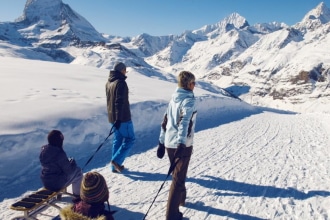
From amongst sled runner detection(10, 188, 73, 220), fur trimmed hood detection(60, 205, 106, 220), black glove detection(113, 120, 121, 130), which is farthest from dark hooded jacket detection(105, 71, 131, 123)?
fur trimmed hood detection(60, 205, 106, 220)

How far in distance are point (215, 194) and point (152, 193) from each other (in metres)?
1.25

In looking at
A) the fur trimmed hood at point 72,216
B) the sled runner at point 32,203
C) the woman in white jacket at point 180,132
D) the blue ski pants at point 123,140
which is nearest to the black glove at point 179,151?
the woman in white jacket at point 180,132

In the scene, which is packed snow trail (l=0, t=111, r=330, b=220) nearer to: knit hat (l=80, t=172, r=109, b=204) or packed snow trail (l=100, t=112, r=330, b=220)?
packed snow trail (l=100, t=112, r=330, b=220)

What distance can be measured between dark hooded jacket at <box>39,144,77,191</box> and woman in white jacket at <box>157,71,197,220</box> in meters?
1.69

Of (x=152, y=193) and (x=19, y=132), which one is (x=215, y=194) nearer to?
(x=152, y=193)

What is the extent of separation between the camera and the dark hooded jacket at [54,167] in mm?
5230

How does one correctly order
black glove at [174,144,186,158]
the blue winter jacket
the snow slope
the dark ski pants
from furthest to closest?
the snow slope
the dark ski pants
the blue winter jacket
black glove at [174,144,186,158]

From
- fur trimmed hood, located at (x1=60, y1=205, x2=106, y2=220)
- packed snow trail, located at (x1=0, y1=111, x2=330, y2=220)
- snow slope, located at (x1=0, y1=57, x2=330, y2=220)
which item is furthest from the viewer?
snow slope, located at (x1=0, y1=57, x2=330, y2=220)

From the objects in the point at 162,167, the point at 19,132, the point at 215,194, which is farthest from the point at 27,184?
the point at 215,194

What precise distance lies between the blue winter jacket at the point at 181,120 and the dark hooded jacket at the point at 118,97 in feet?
5.98

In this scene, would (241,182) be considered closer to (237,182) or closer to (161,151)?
(237,182)

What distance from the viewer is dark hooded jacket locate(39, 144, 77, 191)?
5.23m

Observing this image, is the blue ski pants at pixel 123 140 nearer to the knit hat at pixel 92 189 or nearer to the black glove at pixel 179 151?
the black glove at pixel 179 151

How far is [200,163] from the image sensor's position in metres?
8.91
